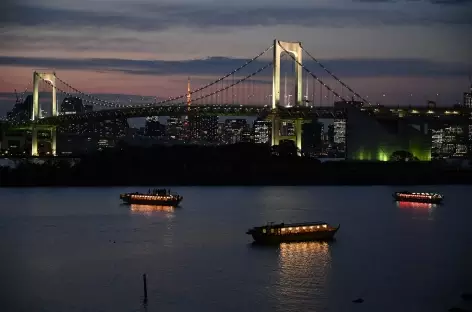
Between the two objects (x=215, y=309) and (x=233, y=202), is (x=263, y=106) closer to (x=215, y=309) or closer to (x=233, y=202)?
(x=233, y=202)

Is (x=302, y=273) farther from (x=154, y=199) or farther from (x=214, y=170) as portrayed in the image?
(x=214, y=170)

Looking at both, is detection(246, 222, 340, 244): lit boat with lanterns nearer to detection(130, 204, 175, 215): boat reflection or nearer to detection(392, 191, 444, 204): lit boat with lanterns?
detection(130, 204, 175, 215): boat reflection

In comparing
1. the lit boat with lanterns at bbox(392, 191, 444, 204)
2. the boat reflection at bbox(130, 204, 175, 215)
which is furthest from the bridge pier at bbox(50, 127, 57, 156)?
the lit boat with lanterns at bbox(392, 191, 444, 204)

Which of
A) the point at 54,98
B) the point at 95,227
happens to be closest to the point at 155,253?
the point at 95,227

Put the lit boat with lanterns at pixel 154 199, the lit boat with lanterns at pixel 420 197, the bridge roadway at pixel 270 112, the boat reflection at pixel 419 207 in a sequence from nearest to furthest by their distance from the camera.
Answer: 1. the boat reflection at pixel 419 207
2. the lit boat with lanterns at pixel 154 199
3. the lit boat with lanterns at pixel 420 197
4. the bridge roadway at pixel 270 112

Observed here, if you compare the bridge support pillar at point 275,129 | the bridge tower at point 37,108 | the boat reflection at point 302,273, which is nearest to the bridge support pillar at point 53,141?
the bridge tower at point 37,108

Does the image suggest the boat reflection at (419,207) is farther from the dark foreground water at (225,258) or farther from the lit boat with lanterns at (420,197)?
the lit boat with lanterns at (420,197)
